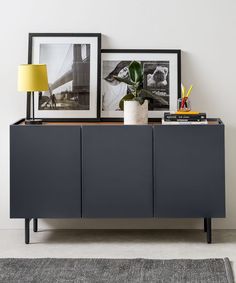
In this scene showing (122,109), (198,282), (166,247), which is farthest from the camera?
(122,109)

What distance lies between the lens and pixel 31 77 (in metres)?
4.59

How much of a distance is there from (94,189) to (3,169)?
0.82 m

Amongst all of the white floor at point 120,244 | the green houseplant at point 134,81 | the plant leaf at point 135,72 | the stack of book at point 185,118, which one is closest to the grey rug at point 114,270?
the white floor at point 120,244

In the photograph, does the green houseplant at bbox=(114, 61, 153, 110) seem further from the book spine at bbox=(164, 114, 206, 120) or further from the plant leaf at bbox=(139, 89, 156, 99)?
the book spine at bbox=(164, 114, 206, 120)

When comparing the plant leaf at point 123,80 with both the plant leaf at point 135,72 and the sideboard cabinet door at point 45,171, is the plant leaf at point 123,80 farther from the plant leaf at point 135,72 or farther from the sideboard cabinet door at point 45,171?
the sideboard cabinet door at point 45,171

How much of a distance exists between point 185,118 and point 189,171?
13.9 inches

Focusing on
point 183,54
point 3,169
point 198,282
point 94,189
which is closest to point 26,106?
point 3,169

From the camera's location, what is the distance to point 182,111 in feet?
15.2

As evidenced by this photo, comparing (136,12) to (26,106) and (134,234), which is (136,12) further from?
(134,234)

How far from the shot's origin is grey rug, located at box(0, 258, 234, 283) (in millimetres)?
3859

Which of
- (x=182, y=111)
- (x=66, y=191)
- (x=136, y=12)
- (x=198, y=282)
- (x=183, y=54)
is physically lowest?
(x=198, y=282)

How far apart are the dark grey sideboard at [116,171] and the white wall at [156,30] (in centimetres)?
48

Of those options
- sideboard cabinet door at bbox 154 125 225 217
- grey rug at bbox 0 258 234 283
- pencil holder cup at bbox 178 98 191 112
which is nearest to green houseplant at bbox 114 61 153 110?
pencil holder cup at bbox 178 98 191 112

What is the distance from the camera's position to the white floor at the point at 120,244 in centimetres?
437
